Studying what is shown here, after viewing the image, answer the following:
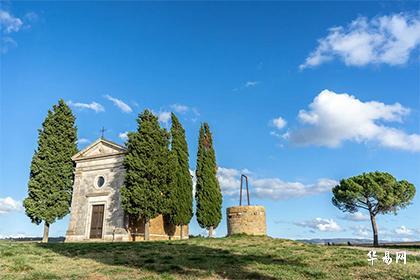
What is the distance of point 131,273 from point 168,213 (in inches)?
601

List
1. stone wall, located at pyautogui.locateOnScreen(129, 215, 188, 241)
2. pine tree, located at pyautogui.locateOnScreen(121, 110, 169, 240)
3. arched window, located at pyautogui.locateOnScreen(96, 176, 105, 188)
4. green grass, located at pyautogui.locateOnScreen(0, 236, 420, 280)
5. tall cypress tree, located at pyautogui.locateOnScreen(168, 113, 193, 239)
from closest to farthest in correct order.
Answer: green grass, located at pyautogui.locateOnScreen(0, 236, 420, 280) → pine tree, located at pyautogui.locateOnScreen(121, 110, 169, 240) → stone wall, located at pyautogui.locateOnScreen(129, 215, 188, 241) → tall cypress tree, located at pyautogui.locateOnScreen(168, 113, 193, 239) → arched window, located at pyautogui.locateOnScreen(96, 176, 105, 188)

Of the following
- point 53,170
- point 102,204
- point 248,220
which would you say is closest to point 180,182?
point 102,204

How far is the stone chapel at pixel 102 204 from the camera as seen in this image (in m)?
23.4

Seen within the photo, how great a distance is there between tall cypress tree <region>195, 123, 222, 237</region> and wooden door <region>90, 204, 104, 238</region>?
24.3 ft

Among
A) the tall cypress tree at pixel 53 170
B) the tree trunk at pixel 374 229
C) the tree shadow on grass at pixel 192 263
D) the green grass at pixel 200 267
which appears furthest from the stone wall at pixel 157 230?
the tree trunk at pixel 374 229

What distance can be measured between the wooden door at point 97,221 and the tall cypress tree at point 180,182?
5115 mm

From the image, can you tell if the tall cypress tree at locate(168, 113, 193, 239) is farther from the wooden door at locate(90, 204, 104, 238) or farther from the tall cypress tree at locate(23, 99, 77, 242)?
the tall cypress tree at locate(23, 99, 77, 242)

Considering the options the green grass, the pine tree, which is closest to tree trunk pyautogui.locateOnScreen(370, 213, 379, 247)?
the pine tree

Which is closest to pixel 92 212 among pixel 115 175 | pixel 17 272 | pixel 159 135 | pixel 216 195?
pixel 115 175

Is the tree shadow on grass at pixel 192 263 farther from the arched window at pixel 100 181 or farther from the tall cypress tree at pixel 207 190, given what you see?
the tall cypress tree at pixel 207 190

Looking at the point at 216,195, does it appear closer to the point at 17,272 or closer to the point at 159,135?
the point at 159,135

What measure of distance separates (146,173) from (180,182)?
4278 mm

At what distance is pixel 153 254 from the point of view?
Result: 1228 centimetres

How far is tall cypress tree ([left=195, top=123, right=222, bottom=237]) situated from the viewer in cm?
2711
